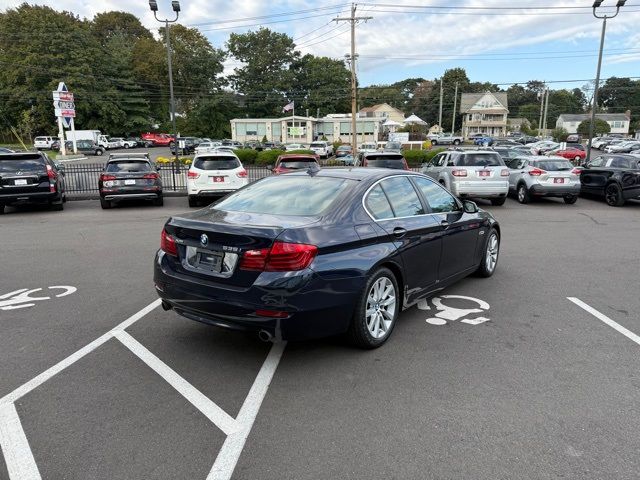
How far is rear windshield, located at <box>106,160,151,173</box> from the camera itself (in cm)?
1393

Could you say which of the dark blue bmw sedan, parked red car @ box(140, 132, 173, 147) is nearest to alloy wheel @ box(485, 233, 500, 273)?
the dark blue bmw sedan

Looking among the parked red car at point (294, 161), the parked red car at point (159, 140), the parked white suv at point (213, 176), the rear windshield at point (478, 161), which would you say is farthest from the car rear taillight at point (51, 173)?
the parked red car at point (159, 140)

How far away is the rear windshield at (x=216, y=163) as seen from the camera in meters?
13.8

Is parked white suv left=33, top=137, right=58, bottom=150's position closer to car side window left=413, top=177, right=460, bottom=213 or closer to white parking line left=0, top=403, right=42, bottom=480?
car side window left=413, top=177, right=460, bottom=213

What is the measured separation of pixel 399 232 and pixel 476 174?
10635 millimetres

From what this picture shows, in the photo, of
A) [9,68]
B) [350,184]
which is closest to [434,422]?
[350,184]

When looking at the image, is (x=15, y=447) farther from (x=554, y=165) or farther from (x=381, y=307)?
(x=554, y=165)

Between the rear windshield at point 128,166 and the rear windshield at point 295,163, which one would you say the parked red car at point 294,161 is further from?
the rear windshield at point 128,166

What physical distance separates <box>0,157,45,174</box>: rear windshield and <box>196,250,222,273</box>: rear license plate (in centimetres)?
1113

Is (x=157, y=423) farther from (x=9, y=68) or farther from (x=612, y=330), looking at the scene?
(x=9, y=68)

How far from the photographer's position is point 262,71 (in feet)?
271

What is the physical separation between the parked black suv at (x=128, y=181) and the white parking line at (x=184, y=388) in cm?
1009

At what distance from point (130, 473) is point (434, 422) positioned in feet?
6.09

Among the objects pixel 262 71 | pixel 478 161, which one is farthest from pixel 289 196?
pixel 262 71
